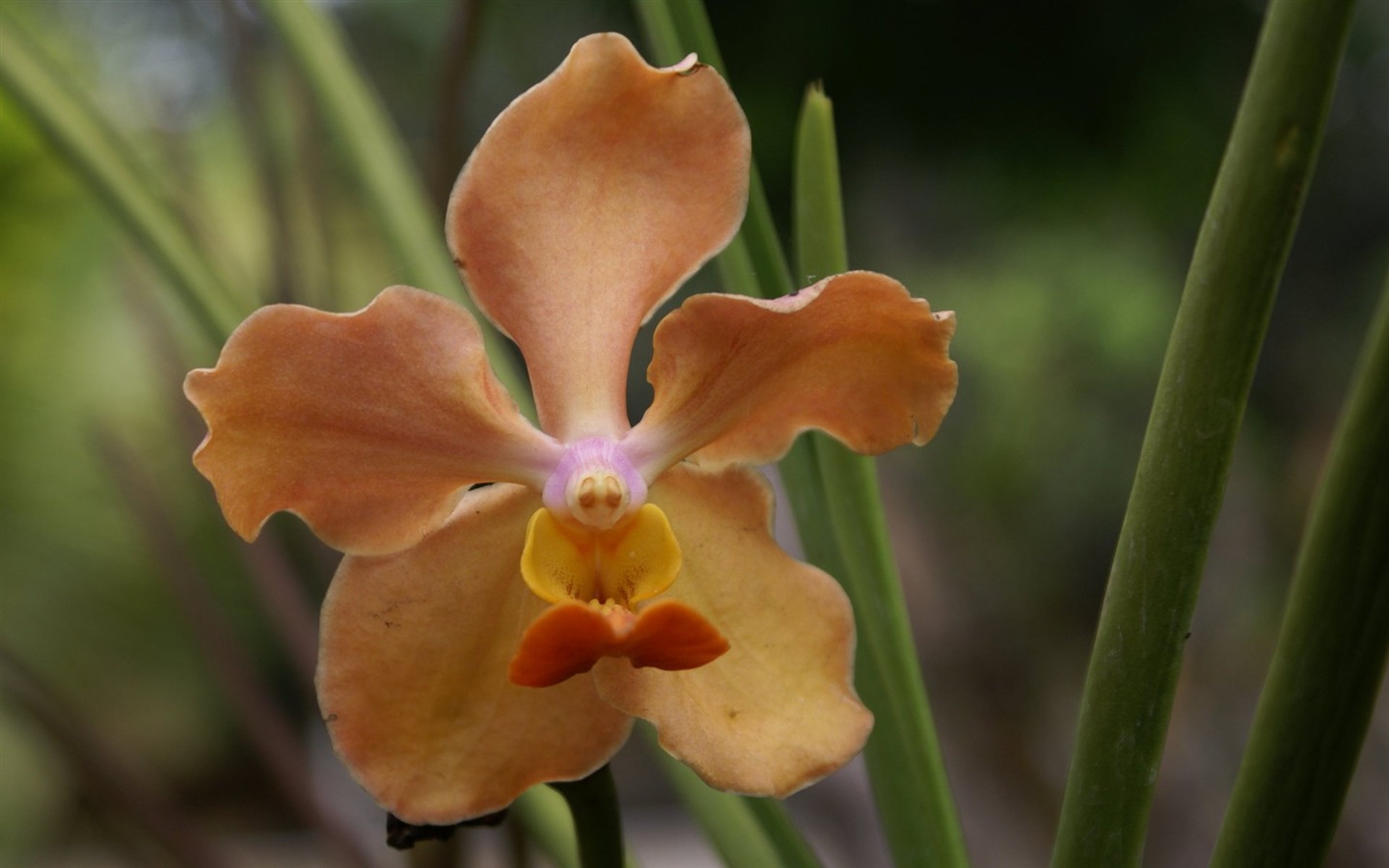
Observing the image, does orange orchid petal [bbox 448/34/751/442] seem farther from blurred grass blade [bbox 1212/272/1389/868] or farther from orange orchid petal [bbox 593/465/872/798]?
blurred grass blade [bbox 1212/272/1389/868]

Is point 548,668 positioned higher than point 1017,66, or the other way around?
point 548,668

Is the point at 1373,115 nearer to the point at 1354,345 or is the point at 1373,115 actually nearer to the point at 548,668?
the point at 1354,345

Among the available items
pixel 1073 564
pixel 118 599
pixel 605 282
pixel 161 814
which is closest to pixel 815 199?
pixel 605 282

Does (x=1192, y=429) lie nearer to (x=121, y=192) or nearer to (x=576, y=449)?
(x=576, y=449)

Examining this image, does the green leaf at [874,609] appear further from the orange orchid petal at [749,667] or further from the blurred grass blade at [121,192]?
the blurred grass blade at [121,192]

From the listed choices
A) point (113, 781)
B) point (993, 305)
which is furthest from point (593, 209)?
point (993, 305)

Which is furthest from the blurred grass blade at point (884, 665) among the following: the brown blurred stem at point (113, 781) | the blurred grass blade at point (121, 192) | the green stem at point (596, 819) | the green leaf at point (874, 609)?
the brown blurred stem at point (113, 781)
